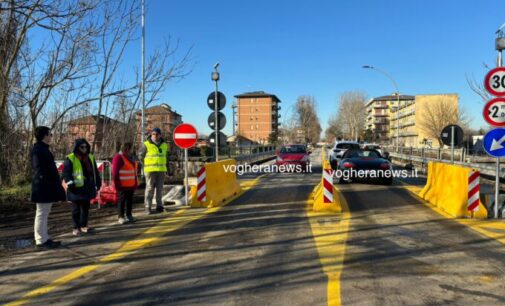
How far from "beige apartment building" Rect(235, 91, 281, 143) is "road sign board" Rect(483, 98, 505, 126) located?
122m

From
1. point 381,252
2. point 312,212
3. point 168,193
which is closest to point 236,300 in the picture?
point 381,252

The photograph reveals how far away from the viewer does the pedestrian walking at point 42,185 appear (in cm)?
626

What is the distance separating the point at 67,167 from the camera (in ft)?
23.0

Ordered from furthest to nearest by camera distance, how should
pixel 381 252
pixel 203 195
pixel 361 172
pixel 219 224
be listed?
pixel 361 172
pixel 203 195
pixel 219 224
pixel 381 252

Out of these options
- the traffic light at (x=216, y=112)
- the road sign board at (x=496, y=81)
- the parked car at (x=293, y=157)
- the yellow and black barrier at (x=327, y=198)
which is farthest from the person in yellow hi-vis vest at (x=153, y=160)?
the parked car at (x=293, y=157)

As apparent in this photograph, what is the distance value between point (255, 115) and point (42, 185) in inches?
5028

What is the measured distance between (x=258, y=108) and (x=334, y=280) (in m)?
129

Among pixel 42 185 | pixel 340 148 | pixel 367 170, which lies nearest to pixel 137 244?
pixel 42 185

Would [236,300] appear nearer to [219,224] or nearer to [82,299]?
[82,299]

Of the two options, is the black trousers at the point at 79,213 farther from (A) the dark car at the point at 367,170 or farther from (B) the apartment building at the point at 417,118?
(B) the apartment building at the point at 417,118

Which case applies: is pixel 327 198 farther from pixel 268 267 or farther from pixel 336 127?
pixel 336 127

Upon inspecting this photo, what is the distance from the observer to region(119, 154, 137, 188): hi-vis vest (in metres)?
8.06

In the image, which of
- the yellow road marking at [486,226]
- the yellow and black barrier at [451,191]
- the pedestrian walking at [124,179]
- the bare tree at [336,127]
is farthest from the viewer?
the bare tree at [336,127]

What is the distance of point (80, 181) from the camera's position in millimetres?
7066
